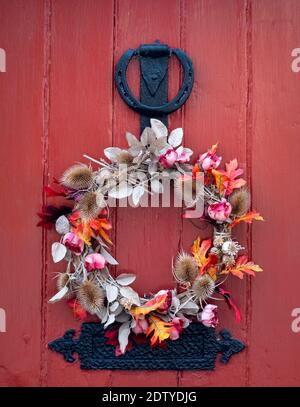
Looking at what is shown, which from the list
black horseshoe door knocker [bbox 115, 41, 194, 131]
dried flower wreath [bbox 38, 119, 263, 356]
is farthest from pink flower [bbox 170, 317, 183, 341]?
black horseshoe door knocker [bbox 115, 41, 194, 131]

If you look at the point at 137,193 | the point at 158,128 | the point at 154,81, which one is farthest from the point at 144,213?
the point at 154,81

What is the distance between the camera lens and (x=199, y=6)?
128 centimetres

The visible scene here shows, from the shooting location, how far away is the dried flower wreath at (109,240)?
1196 mm

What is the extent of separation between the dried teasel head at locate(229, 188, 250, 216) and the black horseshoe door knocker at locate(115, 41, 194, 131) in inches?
9.0

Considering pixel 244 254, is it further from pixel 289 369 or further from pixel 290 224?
pixel 289 369

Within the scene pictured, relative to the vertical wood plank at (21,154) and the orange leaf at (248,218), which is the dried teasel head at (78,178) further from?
the orange leaf at (248,218)

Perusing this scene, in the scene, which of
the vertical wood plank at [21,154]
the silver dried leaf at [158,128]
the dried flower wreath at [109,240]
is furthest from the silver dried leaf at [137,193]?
the vertical wood plank at [21,154]

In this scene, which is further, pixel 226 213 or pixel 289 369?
pixel 289 369

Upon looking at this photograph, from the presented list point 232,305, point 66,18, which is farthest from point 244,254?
point 66,18

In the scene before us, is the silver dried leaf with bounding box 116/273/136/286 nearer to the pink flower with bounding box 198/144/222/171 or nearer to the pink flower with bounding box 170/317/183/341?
the pink flower with bounding box 170/317/183/341

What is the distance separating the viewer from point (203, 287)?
47.2 inches

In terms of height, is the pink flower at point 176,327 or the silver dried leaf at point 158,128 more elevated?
the silver dried leaf at point 158,128

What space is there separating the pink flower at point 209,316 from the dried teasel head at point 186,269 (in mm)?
69
